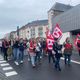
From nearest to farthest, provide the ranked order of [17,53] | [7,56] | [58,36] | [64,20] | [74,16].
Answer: [58,36] → [17,53] → [7,56] → [74,16] → [64,20]

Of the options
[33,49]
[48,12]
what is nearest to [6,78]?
[33,49]

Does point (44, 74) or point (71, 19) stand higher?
point (71, 19)

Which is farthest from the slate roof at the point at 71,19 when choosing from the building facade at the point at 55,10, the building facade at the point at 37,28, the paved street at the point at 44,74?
the paved street at the point at 44,74

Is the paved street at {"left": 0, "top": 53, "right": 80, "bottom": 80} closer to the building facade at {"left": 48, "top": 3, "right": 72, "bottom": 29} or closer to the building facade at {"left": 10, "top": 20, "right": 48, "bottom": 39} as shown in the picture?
the building facade at {"left": 48, "top": 3, "right": 72, "bottom": 29}

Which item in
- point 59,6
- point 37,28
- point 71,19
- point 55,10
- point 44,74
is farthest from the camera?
point 37,28

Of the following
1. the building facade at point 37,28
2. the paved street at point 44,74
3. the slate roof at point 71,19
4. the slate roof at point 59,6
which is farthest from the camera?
the building facade at point 37,28

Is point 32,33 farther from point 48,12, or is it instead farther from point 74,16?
point 74,16

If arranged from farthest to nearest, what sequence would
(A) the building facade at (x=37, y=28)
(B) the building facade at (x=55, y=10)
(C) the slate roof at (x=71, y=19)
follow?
(A) the building facade at (x=37, y=28)
(B) the building facade at (x=55, y=10)
(C) the slate roof at (x=71, y=19)

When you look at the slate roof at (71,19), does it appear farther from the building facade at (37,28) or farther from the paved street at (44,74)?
the paved street at (44,74)

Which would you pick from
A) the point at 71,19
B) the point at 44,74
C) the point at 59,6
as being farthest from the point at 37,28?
the point at 44,74

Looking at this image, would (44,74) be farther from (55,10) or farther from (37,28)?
(37,28)

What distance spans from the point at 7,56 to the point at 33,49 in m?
6.20

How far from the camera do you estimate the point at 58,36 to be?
42.2 feet

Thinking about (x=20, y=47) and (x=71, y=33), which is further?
(x=71, y=33)
